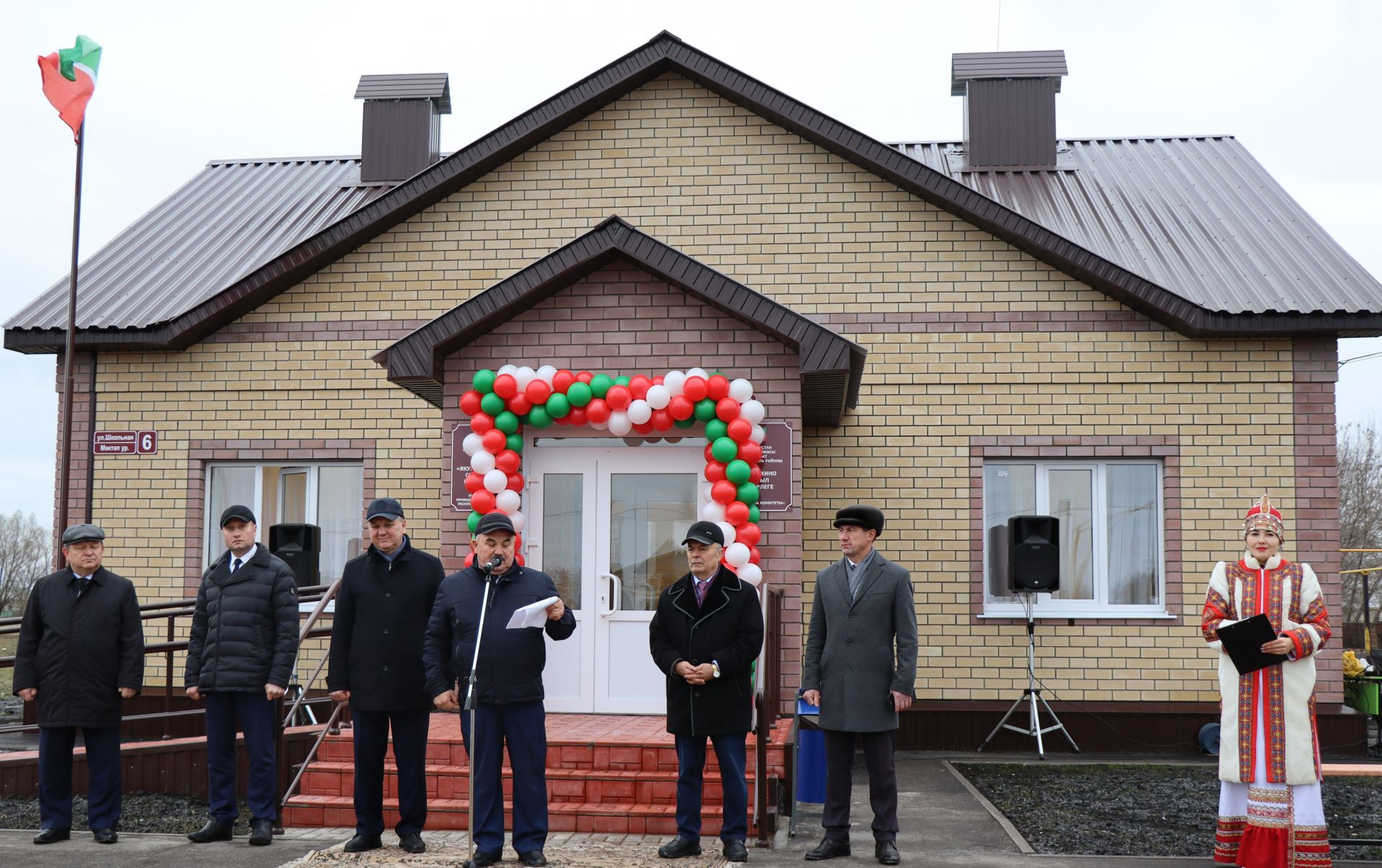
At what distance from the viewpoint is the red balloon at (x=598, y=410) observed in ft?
28.4

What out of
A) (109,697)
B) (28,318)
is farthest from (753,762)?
(28,318)

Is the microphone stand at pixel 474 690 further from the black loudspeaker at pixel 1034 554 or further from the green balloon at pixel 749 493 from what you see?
the black loudspeaker at pixel 1034 554

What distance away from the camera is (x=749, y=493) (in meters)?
8.49

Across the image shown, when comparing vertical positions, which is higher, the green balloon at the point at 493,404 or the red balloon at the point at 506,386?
the red balloon at the point at 506,386

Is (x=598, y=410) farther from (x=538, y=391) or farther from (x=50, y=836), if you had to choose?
(x=50, y=836)

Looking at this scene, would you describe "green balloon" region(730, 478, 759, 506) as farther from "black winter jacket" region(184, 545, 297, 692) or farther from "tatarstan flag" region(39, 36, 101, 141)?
"tatarstan flag" region(39, 36, 101, 141)

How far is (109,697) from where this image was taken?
285 inches

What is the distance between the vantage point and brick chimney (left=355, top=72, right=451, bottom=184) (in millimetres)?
13961

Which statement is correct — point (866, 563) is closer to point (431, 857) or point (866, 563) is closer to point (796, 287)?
point (431, 857)

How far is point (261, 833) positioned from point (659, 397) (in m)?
3.48

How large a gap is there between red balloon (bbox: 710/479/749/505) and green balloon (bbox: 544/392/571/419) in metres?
1.11

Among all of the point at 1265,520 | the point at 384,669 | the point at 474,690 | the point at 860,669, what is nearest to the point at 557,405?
the point at 384,669

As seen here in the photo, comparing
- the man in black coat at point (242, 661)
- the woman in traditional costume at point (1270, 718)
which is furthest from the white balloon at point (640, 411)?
the woman in traditional costume at point (1270, 718)

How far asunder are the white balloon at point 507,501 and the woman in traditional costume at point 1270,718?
14.0 ft
